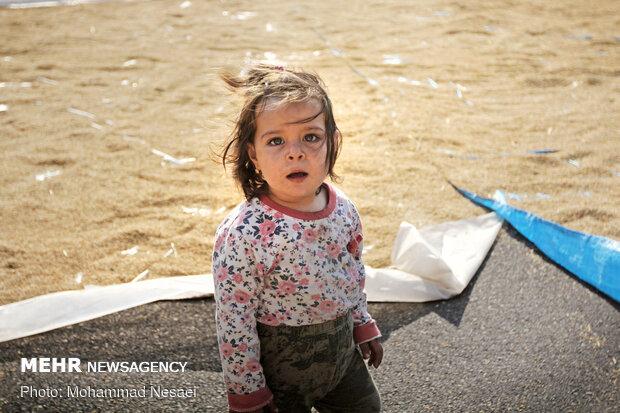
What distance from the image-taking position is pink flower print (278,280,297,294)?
1334 mm

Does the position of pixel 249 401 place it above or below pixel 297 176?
below

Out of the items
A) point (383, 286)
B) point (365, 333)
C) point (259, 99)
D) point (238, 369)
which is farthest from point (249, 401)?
point (383, 286)

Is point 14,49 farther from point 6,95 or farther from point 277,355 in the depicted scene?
point 277,355

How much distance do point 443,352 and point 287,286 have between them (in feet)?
3.15

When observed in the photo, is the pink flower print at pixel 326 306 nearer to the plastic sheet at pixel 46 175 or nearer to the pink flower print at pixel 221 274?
the pink flower print at pixel 221 274

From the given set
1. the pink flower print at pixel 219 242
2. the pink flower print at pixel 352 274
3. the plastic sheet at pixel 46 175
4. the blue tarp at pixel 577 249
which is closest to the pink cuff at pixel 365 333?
the pink flower print at pixel 352 274

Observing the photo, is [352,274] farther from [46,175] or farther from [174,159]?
[46,175]

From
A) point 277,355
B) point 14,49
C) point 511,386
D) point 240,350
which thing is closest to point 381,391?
point 511,386

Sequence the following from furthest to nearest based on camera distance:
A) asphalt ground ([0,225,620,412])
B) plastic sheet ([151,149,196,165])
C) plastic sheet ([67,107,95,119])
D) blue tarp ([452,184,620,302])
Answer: plastic sheet ([67,107,95,119]), plastic sheet ([151,149,196,165]), blue tarp ([452,184,620,302]), asphalt ground ([0,225,620,412])

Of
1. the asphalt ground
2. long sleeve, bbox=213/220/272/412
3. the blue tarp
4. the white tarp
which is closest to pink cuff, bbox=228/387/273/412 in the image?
long sleeve, bbox=213/220/272/412

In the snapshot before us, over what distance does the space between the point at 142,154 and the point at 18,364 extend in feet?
6.44

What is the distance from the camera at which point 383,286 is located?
7.64ft

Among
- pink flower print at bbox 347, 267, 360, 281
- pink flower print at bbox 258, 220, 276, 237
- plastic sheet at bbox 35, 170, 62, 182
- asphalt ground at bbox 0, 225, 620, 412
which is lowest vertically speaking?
plastic sheet at bbox 35, 170, 62, 182

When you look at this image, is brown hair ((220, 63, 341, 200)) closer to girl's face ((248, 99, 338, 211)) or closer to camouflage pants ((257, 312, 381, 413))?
girl's face ((248, 99, 338, 211))
